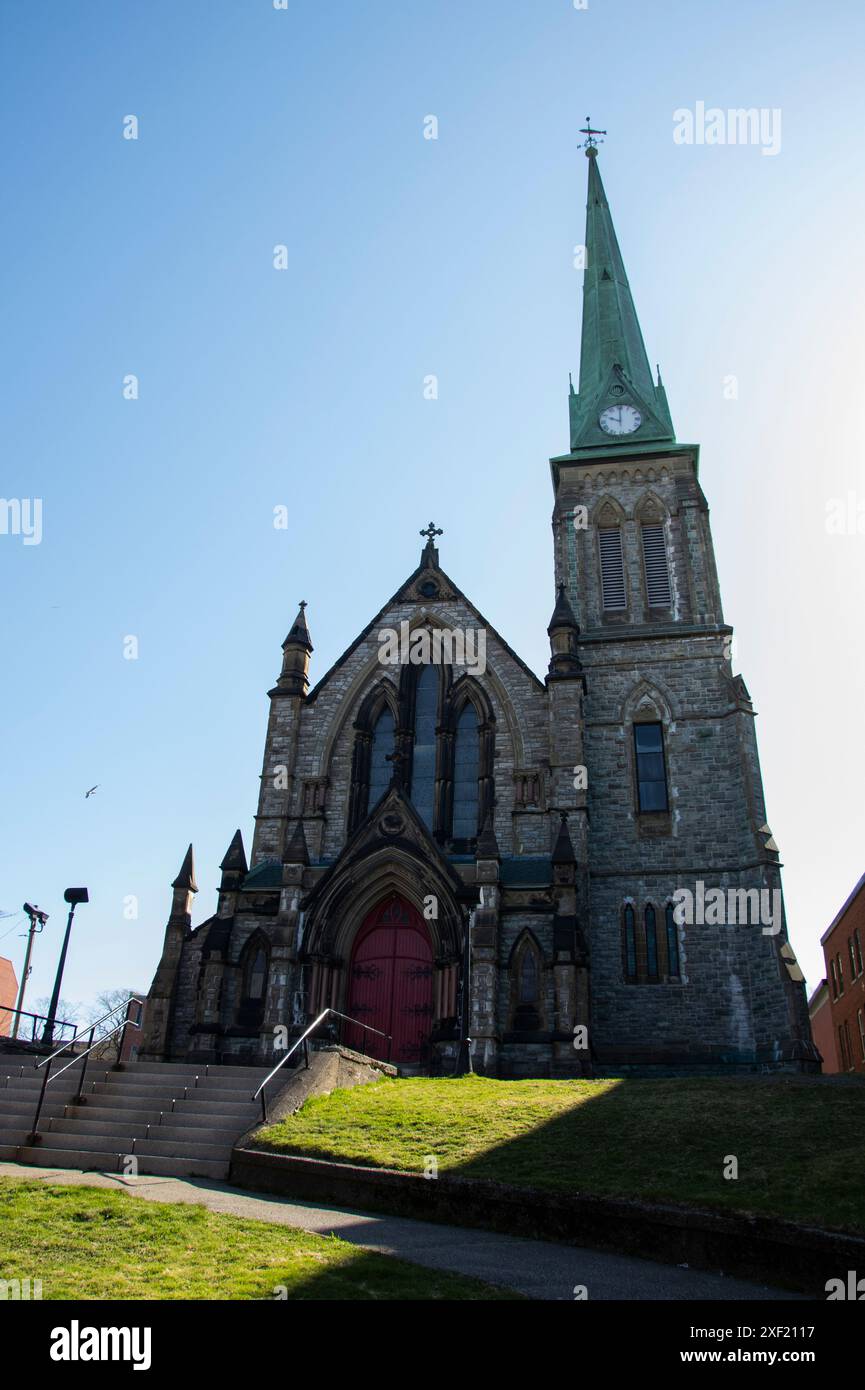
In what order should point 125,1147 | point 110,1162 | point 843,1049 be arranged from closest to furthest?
point 110,1162 < point 125,1147 < point 843,1049

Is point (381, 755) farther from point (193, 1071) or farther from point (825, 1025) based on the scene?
point (825, 1025)

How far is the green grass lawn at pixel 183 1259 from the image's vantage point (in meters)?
6.74

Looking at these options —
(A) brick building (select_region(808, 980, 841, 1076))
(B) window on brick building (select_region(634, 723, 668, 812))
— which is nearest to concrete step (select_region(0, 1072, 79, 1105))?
(B) window on brick building (select_region(634, 723, 668, 812))

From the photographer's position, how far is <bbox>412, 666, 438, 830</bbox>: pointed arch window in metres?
24.8

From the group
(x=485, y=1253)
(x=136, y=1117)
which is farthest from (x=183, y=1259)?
(x=136, y=1117)

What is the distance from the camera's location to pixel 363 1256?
815 centimetres

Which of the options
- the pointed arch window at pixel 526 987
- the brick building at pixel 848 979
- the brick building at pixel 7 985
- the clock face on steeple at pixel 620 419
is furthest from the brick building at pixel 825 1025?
the brick building at pixel 7 985

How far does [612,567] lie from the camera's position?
2973 centimetres

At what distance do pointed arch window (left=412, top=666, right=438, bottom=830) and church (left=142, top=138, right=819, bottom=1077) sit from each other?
59 mm

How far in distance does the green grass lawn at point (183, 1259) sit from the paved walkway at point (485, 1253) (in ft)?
1.47

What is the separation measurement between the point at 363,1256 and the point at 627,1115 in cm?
578

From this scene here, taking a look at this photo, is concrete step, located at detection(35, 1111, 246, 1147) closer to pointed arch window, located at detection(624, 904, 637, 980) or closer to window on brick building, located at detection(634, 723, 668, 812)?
pointed arch window, located at detection(624, 904, 637, 980)

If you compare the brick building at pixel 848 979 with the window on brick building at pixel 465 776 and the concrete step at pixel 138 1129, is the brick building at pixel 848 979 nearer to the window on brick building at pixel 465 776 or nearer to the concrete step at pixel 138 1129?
the window on brick building at pixel 465 776

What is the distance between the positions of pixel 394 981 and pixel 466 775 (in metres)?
5.47
